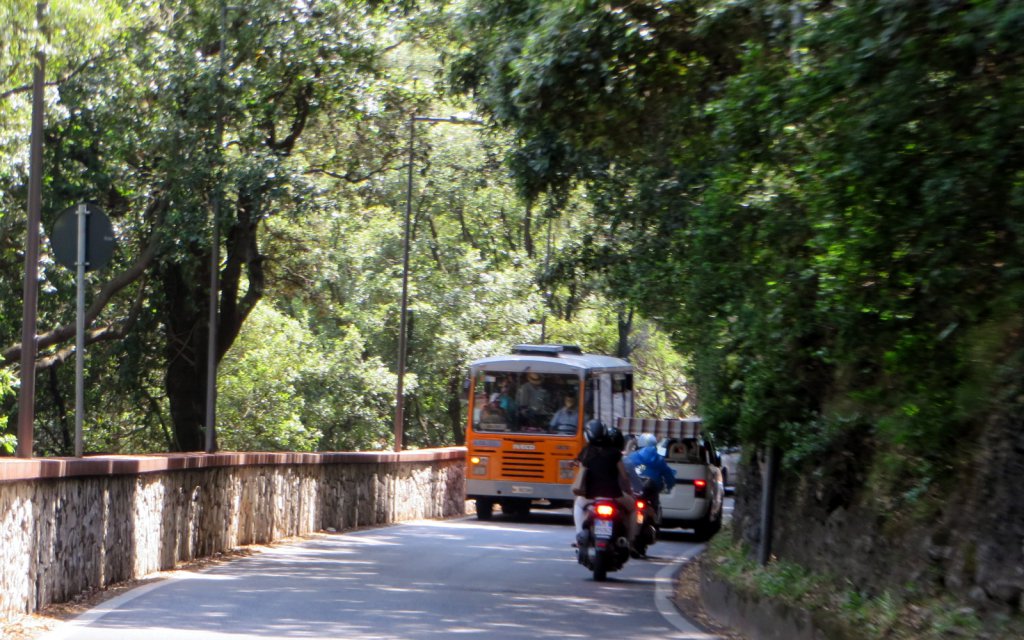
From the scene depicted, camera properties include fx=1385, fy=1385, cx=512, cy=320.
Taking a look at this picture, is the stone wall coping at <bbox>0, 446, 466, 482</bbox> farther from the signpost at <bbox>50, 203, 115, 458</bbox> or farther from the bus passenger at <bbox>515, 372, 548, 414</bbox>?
the bus passenger at <bbox>515, 372, 548, 414</bbox>

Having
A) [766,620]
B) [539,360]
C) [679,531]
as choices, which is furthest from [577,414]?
[766,620]

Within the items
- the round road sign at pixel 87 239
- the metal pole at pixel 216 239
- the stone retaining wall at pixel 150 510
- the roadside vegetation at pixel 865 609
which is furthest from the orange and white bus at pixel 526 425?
the round road sign at pixel 87 239

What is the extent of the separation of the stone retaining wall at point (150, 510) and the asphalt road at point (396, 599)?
429 mm

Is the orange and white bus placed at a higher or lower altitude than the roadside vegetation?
higher

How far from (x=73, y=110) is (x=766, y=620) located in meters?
17.6

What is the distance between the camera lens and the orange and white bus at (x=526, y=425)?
85.3ft

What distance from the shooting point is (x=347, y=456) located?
2273cm

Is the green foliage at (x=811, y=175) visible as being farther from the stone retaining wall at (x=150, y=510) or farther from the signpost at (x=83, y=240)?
the stone retaining wall at (x=150, y=510)

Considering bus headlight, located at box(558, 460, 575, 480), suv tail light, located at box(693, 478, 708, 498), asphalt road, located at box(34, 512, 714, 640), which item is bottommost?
asphalt road, located at box(34, 512, 714, 640)

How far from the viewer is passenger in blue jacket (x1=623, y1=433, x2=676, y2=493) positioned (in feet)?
56.6

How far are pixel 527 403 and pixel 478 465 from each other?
1505 mm

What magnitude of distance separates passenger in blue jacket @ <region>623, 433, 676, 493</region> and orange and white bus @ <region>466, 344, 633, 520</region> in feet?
26.8

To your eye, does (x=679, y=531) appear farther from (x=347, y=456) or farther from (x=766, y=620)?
(x=766, y=620)

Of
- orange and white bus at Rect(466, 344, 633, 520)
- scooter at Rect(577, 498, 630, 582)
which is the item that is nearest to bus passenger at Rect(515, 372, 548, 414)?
orange and white bus at Rect(466, 344, 633, 520)
